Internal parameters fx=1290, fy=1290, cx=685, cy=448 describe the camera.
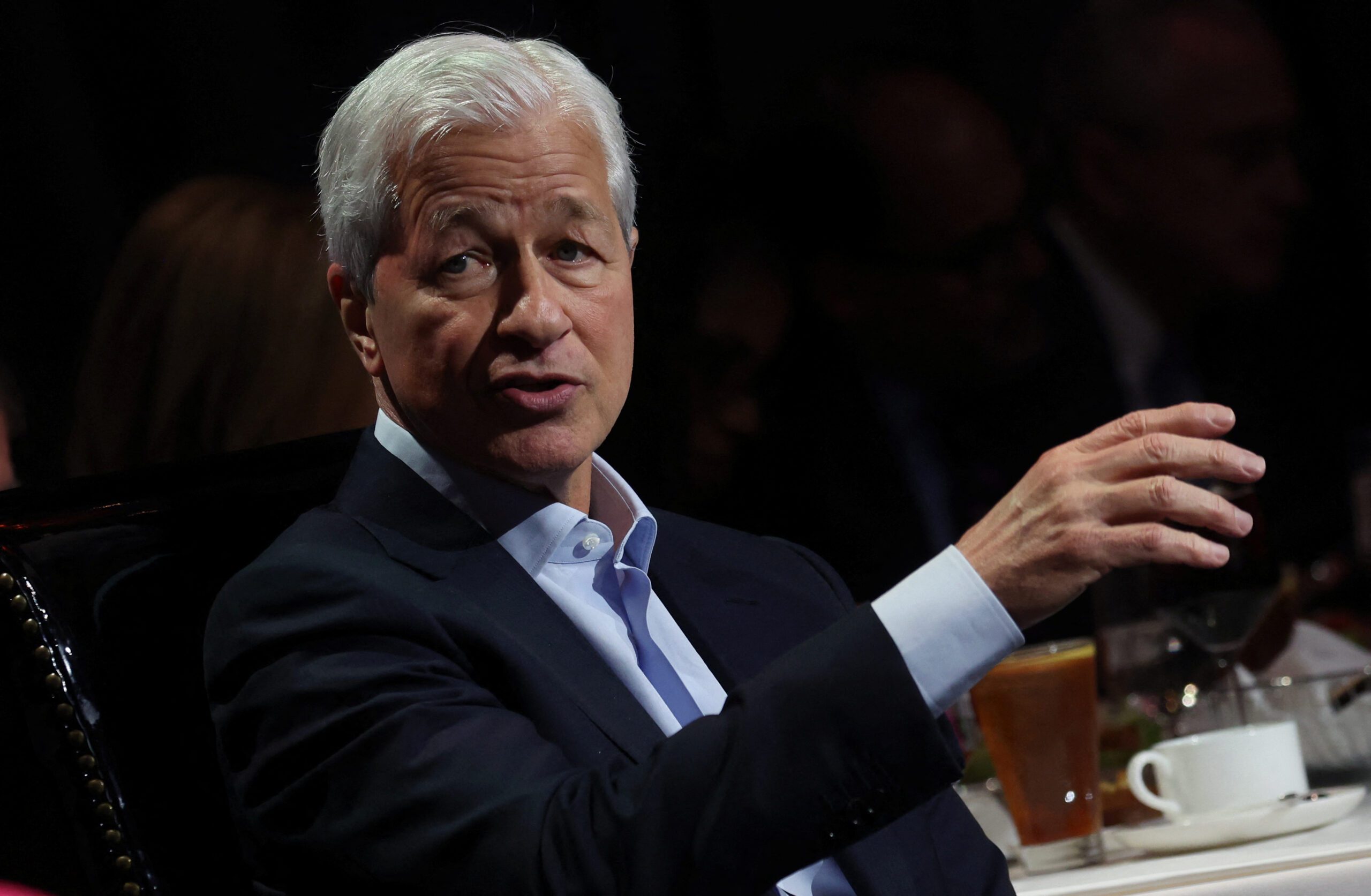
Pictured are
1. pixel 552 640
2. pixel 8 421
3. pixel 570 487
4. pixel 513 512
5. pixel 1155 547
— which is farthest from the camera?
pixel 8 421

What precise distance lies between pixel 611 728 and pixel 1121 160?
178cm

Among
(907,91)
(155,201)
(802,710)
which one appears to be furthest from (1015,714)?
(155,201)

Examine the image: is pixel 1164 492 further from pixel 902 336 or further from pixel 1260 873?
pixel 902 336

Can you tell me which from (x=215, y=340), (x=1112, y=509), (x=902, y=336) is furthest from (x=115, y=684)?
(x=902, y=336)

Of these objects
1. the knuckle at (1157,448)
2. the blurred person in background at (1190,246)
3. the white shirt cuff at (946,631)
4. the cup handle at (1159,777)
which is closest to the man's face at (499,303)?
the white shirt cuff at (946,631)

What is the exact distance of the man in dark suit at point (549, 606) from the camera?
0.85 m

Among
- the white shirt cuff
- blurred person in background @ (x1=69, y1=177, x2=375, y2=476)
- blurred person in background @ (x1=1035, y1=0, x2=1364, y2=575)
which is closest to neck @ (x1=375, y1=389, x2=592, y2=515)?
the white shirt cuff

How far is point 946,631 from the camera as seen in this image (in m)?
0.87

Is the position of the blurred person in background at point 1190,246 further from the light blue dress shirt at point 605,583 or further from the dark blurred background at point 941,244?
the light blue dress shirt at point 605,583

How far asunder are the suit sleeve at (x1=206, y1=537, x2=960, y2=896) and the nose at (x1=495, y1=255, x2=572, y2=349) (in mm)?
247

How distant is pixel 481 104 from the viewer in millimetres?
1178

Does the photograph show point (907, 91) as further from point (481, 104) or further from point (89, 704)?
point (89, 704)

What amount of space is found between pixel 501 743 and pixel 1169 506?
1.62ft

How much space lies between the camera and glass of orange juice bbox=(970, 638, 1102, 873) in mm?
1324
